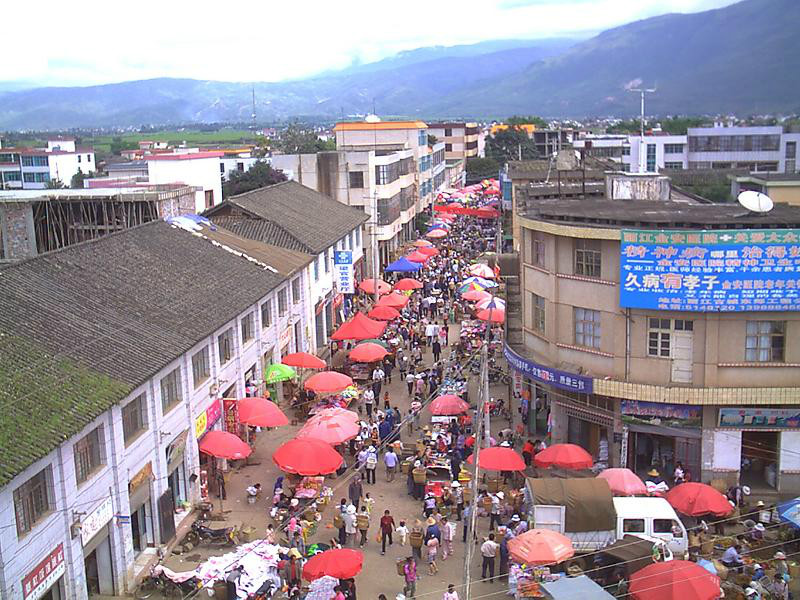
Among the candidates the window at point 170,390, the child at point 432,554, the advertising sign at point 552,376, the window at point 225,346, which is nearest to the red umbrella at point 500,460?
the advertising sign at point 552,376

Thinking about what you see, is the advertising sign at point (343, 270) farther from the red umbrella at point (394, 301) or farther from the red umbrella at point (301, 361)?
the red umbrella at point (301, 361)

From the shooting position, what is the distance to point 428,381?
3394cm

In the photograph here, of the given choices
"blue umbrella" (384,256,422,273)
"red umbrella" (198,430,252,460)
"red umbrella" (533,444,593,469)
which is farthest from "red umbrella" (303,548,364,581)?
"blue umbrella" (384,256,422,273)

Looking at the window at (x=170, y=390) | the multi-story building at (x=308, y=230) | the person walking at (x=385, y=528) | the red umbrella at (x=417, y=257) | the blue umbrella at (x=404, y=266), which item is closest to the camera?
the person walking at (x=385, y=528)

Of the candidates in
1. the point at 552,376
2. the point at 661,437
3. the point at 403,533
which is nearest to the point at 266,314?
the point at 552,376

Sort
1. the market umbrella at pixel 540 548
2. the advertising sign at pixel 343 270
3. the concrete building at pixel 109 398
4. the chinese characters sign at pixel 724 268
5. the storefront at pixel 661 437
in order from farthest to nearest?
the advertising sign at pixel 343 270
the storefront at pixel 661 437
the chinese characters sign at pixel 724 268
the market umbrella at pixel 540 548
the concrete building at pixel 109 398

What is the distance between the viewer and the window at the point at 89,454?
18.1 metres

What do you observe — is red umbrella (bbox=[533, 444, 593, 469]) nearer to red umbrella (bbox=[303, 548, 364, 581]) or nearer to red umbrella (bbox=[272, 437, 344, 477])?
red umbrella (bbox=[272, 437, 344, 477])

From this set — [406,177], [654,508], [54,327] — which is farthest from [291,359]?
[406,177]

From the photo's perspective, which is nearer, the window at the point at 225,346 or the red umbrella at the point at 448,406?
the window at the point at 225,346

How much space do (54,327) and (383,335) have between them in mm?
21482

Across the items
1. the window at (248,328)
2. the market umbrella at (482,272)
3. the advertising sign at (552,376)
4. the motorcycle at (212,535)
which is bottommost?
the motorcycle at (212,535)

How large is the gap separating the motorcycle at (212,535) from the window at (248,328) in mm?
8954

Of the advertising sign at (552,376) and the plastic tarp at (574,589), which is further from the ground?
the advertising sign at (552,376)
